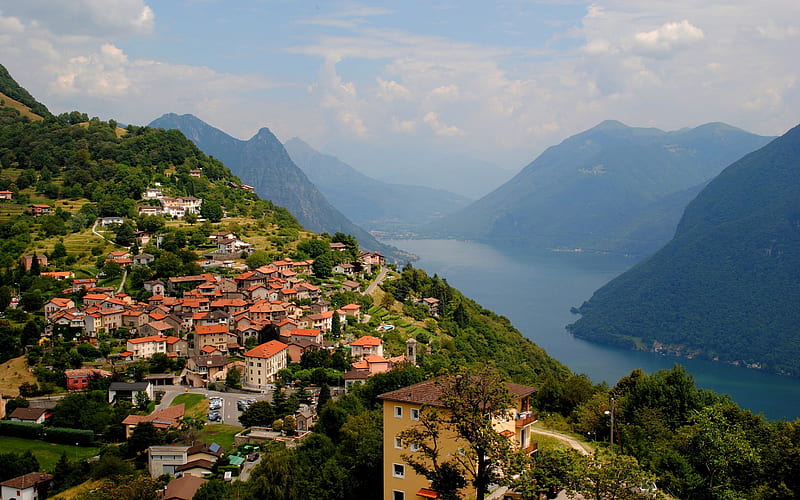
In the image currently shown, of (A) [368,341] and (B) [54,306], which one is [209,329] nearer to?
(A) [368,341]

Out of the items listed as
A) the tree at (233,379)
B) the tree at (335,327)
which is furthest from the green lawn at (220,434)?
the tree at (335,327)

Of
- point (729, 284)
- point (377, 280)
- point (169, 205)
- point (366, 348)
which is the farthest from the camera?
point (729, 284)

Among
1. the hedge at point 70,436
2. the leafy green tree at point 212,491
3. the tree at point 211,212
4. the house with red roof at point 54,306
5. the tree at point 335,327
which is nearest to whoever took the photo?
the leafy green tree at point 212,491

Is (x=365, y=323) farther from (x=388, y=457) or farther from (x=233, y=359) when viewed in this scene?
(x=388, y=457)

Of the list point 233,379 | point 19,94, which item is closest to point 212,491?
point 233,379

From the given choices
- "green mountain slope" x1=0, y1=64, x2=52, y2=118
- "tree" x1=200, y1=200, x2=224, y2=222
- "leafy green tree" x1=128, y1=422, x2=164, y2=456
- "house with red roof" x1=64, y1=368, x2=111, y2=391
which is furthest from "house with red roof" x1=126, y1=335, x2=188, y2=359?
"green mountain slope" x1=0, y1=64, x2=52, y2=118

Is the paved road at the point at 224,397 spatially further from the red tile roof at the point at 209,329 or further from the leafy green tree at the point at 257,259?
the leafy green tree at the point at 257,259
